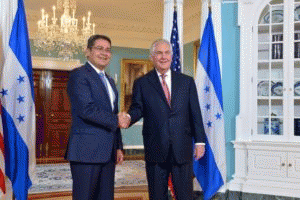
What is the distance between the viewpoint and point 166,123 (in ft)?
7.50

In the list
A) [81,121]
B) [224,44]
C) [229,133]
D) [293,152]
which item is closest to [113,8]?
[224,44]

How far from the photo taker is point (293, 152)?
354 centimetres

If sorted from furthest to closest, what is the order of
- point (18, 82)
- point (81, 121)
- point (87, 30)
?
1. point (87, 30)
2. point (18, 82)
3. point (81, 121)

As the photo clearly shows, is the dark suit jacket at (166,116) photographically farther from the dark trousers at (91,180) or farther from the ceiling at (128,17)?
the ceiling at (128,17)

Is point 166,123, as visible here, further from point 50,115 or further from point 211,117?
point 50,115

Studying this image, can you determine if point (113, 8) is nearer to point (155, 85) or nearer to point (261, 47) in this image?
point (261, 47)

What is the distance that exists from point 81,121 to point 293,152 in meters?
2.52

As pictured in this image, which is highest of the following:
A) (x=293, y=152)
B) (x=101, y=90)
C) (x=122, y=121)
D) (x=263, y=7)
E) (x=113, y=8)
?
(x=113, y=8)

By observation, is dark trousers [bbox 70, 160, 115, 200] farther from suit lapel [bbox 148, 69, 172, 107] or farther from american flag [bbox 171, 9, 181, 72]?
american flag [bbox 171, 9, 181, 72]

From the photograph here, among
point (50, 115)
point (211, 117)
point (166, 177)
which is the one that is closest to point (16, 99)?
point (166, 177)

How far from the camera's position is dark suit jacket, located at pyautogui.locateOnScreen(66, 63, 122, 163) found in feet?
6.52

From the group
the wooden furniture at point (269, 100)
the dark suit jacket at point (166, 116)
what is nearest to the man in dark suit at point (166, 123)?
the dark suit jacket at point (166, 116)

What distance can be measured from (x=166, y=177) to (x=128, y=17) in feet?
16.9

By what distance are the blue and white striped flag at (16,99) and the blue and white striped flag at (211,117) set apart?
1.74 metres
